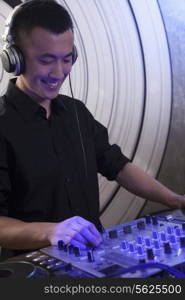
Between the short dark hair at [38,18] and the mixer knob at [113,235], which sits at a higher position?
the short dark hair at [38,18]

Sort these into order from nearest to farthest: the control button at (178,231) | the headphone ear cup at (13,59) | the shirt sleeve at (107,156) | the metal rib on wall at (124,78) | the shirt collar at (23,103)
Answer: the control button at (178,231), the headphone ear cup at (13,59), the shirt collar at (23,103), the shirt sleeve at (107,156), the metal rib on wall at (124,78)

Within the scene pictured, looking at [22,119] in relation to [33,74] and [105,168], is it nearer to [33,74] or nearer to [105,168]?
[33,74]

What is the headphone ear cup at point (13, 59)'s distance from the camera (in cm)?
116

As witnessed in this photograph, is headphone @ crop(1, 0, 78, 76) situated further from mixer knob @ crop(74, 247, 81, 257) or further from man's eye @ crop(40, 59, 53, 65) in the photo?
mixer knob @ crop(74, 247, 81, 257)

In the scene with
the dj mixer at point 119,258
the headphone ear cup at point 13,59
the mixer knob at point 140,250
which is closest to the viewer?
the dj mixer at point 119,258

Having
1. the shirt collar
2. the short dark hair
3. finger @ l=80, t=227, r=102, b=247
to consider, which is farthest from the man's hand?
the short dark hair

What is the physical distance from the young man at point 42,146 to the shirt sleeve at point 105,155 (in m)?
0.02

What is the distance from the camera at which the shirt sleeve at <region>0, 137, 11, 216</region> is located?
1.17 m

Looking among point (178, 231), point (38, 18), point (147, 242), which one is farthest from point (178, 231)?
point (38, 18)

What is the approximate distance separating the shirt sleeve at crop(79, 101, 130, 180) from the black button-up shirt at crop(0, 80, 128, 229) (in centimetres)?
6

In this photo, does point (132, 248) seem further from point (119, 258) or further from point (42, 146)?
point (42, 146)

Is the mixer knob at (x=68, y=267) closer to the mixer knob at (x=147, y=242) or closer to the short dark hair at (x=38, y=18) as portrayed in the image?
the mixer knob at (x=147, y=242)

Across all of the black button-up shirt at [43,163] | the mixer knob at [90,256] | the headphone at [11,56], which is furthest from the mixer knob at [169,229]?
the headphone at [11,56]

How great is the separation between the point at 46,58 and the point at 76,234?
55 cm
